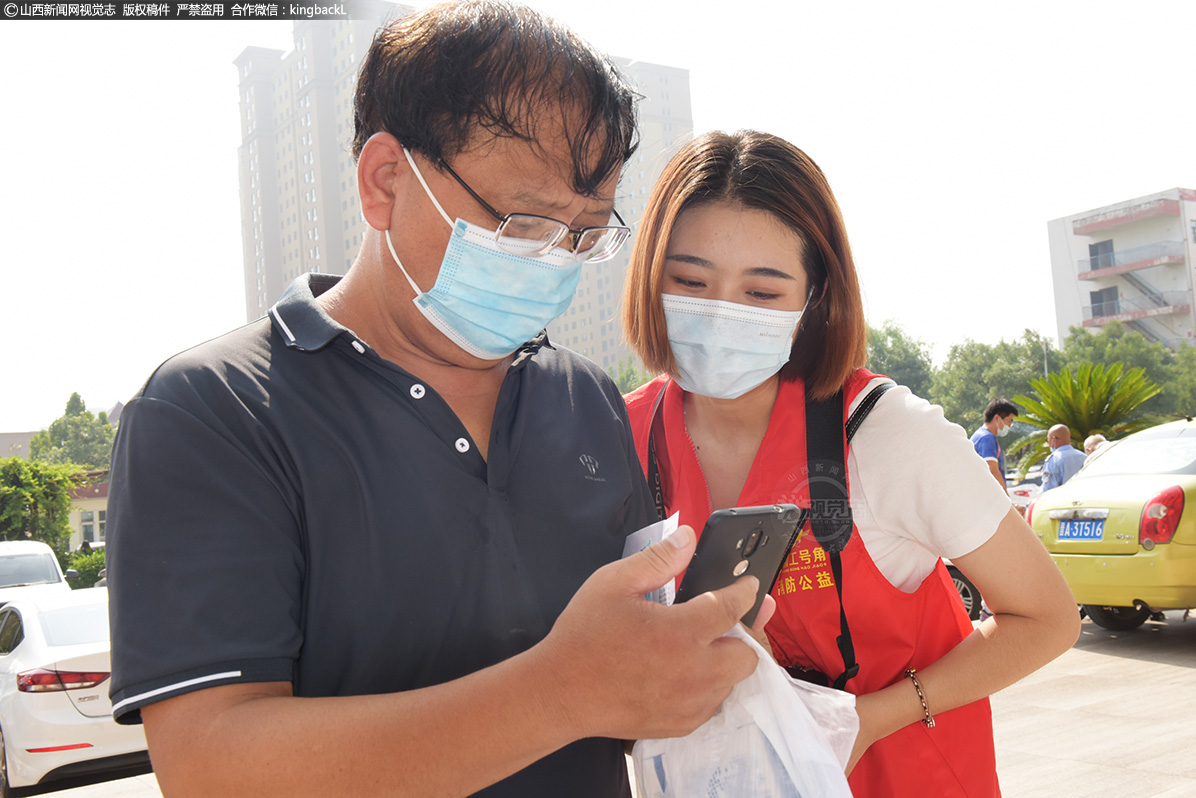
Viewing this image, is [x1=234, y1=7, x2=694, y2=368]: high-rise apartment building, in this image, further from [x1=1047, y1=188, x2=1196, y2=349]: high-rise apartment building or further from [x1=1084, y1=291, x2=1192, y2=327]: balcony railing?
[x1=1084, y1=291, x2=1192, y2=327]: balcony railing

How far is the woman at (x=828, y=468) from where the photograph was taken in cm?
171

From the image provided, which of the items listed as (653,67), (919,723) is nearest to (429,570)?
(919,723)

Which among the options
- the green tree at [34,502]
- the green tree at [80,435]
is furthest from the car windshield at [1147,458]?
the green tree at [80,435]

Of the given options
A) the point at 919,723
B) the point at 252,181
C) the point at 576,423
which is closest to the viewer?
the point at 576,423

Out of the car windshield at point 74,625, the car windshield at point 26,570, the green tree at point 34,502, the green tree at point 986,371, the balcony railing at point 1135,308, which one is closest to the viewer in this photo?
the car windshield at point 74,625

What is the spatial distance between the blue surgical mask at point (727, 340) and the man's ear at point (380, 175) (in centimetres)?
85

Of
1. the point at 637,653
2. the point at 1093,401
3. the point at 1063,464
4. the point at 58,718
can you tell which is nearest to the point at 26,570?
the point at 58,718

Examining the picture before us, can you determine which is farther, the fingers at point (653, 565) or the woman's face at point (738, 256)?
the woman's face at point (738, 256)

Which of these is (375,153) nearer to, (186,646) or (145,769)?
(186,646)

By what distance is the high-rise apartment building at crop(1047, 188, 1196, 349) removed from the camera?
44.5 metres

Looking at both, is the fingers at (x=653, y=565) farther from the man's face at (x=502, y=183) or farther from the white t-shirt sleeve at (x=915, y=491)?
the white t-shirt sleeve at (x=915, y=491)

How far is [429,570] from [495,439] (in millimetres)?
254

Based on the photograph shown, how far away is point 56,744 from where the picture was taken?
17.9ft

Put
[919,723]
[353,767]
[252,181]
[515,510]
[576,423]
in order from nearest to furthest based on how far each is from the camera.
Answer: [353,767]
[515,510]
[576,423]
[919,723]
[252,181]
